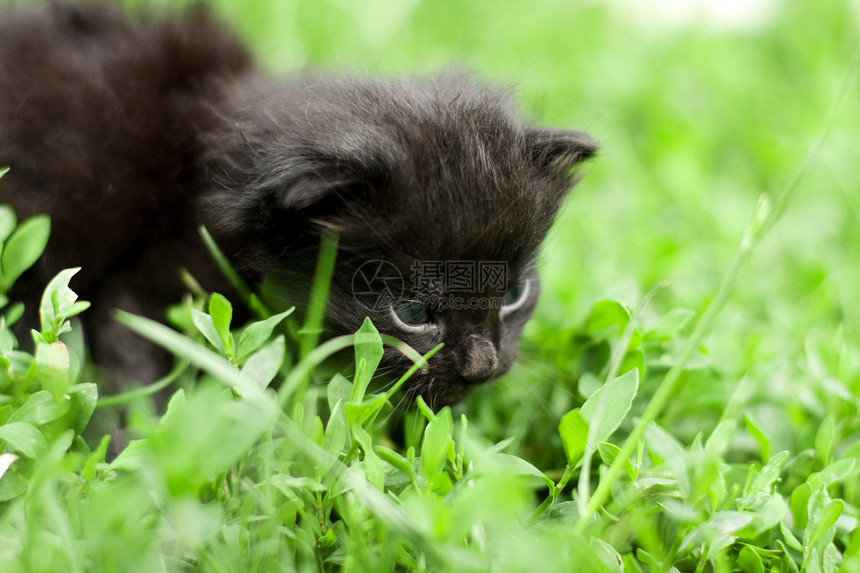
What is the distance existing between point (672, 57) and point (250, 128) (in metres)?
2.81

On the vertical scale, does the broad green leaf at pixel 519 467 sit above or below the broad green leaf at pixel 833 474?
above

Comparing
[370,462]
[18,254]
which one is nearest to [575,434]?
[370,462]

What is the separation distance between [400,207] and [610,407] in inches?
21.5

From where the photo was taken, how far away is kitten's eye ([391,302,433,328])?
4.35ft

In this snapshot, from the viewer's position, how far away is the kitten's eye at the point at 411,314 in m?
1.33

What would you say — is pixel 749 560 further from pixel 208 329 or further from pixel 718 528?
pixel 208 329

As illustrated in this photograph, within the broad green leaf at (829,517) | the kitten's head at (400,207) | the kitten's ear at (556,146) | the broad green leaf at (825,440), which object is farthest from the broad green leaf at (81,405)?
the broad green leaf at (825,440)

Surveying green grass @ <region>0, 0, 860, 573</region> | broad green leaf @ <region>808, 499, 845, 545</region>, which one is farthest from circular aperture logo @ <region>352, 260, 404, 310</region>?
broad green leaf @ <region>808, 499, 845, 545</region>

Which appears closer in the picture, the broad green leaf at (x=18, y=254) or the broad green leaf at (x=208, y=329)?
the broad green leaf at (x=208, y=329)

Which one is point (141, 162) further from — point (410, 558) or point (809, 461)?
point (809, 461)

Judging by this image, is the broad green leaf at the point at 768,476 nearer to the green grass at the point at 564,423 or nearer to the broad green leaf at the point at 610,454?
the green grass at the point at 564,423

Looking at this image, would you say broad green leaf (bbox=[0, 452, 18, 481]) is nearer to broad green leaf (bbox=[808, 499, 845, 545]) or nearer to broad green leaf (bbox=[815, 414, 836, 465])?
broad green leaf (bbox=[808, 499, 845, 545])

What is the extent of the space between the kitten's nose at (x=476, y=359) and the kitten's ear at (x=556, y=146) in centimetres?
43

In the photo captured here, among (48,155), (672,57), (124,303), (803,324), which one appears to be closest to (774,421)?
(803,324)
